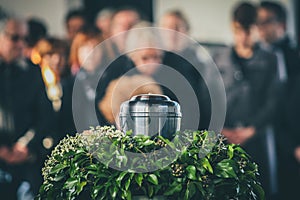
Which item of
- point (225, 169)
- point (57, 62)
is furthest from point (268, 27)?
point (225, 169)

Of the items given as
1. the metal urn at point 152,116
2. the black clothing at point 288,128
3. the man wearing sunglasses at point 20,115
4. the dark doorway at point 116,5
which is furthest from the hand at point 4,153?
the metal urn at point 152,116

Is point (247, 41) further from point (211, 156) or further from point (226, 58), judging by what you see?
point (211, 156)

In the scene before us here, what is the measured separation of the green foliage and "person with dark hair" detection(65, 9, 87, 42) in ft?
12.4

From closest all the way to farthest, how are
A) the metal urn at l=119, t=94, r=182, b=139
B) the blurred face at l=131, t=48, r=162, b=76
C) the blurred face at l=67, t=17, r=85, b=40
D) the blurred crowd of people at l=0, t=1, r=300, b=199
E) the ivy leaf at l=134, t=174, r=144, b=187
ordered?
the ivy leaf at l=134, t=174, r=144, b=187 < the metal urn at l=119, t=94, r=182, b=139 < the blurred face at l=131, t=48, r=162, b=76 < the blurred crowd of people at l=0, t=1, r=300, b=199 < the blurred face at l=67, t=17, r=85, b=40

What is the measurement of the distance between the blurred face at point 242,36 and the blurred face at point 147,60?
3.58 ft

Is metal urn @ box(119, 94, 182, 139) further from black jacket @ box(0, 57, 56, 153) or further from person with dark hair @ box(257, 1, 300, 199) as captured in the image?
person with dark hair @ box(257, 1, 300, 199)

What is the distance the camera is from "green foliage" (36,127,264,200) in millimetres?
2031

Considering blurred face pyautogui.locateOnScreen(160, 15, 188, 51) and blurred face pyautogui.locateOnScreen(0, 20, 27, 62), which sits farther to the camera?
blurred face pyautogui.locateOnScreen(0, 20, 27, 62)

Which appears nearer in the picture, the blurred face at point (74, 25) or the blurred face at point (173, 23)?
the blurred face at point (173, 23)

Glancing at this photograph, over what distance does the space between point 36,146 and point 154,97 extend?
3180 millimetres

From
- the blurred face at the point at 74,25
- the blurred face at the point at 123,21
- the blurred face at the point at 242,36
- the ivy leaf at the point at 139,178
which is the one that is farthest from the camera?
the blurred face at the point at 74,25

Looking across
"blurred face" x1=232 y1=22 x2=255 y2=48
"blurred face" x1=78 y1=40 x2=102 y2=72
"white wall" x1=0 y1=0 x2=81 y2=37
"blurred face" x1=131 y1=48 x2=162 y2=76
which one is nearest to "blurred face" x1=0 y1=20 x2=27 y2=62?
"white wall" x1=0 y1=0 x2=81 y2=37

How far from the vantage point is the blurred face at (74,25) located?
5898 mm

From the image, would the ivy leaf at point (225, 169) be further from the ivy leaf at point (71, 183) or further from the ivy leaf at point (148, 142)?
the ivy leaf at point (71, 183)
